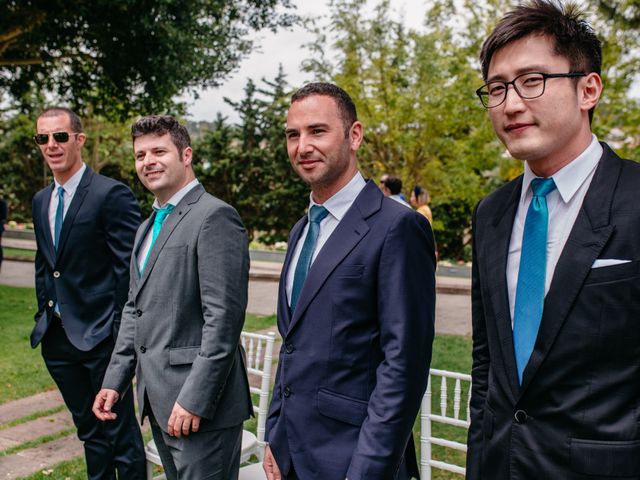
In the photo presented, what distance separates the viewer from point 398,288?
193 centimetres

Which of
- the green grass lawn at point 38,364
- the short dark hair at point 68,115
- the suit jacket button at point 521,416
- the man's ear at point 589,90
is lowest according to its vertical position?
the green grass lawn at point 38,364

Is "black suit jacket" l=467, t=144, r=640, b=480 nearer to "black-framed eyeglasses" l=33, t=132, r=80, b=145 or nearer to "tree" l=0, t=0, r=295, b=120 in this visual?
"black-framed eyeglasses" l=33, t=132, r=80, b=145

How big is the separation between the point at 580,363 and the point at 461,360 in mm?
6118

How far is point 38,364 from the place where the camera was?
7004 millimetres

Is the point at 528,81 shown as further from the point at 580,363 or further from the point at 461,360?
the point at 461,360

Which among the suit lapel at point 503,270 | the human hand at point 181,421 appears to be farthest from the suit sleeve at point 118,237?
the suit lapel at point 503,270

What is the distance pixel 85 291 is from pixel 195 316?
1352 millimetres

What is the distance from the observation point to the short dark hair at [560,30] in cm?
162

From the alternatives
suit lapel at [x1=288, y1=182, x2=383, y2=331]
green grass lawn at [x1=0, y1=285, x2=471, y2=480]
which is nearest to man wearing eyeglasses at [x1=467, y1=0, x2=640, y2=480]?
suit lapel at [x1=288, y1=182, x2=383, y2=331]

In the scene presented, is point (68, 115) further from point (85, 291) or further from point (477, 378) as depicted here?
point (477, 378)

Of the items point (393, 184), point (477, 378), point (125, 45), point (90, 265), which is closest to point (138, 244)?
point (90, 265)

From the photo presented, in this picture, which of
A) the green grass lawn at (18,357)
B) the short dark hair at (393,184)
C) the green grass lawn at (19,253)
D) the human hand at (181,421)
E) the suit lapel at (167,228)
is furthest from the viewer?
the green grass lawn at (19,253)

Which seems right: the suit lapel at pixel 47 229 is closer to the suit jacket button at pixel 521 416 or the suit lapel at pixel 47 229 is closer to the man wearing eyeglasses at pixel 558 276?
the man wearing eyeglasses at pixel 558 276

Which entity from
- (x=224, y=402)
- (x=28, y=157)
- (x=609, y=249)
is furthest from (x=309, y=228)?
(x=28, y=157)
